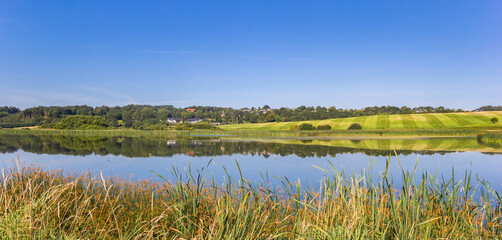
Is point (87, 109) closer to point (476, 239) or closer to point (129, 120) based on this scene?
point (129, 120)

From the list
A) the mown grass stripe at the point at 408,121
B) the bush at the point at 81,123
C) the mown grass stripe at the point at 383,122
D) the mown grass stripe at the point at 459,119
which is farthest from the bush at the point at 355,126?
the bush at the point at 81,123

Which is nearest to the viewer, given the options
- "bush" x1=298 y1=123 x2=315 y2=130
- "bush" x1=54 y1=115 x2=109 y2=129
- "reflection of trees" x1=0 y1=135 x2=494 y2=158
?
"reflection of trees" x1=0 y1=135 x2=494 y2=158

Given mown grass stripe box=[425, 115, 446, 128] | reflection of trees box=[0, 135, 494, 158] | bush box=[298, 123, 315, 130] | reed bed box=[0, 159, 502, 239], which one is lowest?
reflection of trees box=[0, 135, 494, 158]

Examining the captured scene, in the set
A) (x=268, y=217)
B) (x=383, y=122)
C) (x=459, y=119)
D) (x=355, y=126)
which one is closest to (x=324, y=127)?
(x=355, y=126)

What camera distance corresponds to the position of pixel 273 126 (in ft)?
264

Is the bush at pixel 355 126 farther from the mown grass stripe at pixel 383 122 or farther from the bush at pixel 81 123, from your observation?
the bush at pixel 81 123

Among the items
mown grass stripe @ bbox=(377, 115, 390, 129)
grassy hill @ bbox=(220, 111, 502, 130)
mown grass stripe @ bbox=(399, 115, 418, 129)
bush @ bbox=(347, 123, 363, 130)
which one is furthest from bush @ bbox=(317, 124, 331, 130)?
mown grass stripe @ bbox=(399, 115, 418, 129)

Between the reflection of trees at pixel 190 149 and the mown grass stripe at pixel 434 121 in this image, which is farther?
the mown grass stripe at pixel 434 121

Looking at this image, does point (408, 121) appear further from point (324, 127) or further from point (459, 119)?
point (324, 127)

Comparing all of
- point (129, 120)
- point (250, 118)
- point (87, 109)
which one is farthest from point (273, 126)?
point (87, 109)

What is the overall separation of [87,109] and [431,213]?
125 metres

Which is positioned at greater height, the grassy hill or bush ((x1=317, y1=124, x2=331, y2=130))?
the grassy hill

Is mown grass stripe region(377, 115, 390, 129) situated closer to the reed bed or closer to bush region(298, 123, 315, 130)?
bush region(298, 123, 315, 130)

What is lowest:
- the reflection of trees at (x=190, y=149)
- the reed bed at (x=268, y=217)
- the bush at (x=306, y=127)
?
the reflection of trees at (x=190, y=149)
